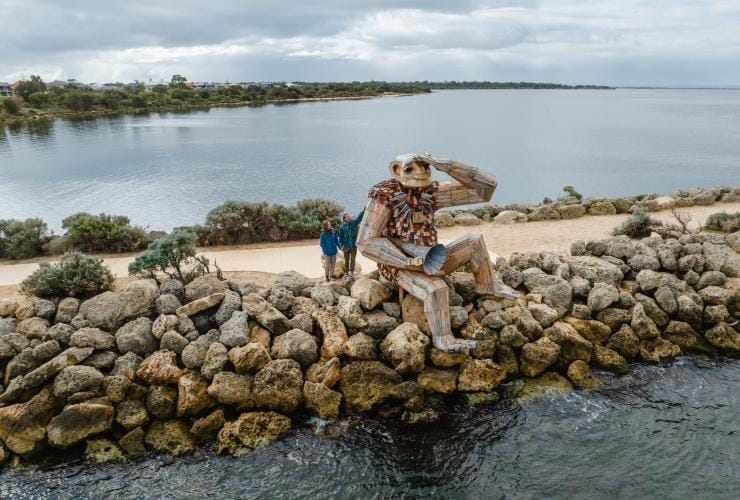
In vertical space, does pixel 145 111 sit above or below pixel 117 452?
above

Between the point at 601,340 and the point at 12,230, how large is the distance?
13.3 metres

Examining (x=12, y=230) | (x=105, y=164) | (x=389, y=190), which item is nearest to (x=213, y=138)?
(x=105, y=164)

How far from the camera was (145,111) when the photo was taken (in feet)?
259

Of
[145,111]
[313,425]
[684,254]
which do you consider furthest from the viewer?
[145,111]

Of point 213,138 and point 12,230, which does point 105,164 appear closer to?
point 213,138

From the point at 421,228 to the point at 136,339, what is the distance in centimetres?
473

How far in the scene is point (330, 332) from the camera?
337 inches

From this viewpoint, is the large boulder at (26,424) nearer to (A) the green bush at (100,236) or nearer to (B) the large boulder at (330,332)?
(B) the large boulder at (330,332)

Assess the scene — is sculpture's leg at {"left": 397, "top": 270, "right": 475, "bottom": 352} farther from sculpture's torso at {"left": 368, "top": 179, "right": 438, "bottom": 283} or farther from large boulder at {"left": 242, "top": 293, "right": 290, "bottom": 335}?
large boulder at {"left": 242, "top": 293, "right": 290, "bottom": 335}

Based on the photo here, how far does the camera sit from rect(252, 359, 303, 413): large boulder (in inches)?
309

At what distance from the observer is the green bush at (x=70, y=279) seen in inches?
357

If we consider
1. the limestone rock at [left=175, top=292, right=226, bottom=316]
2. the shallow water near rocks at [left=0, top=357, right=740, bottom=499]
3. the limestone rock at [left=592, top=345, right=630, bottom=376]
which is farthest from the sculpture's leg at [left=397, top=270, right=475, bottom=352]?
the limestone rock at [left=175, top=292, right=226, bottom=316]

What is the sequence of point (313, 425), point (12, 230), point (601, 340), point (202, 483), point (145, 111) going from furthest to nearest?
point (145, 111)
point (12, 230)
point (601, 340)
point (313, 425)
point (202, 483)

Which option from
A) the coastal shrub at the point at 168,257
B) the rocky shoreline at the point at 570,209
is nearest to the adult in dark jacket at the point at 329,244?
the coastal shrub at the point at 168,257
